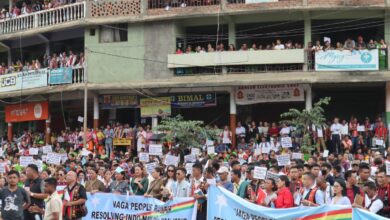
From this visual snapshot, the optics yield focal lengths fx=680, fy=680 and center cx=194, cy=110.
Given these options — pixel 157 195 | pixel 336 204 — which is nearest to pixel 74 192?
pixel 157 195

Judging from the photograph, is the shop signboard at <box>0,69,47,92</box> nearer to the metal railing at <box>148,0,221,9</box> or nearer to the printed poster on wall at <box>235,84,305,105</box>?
the metal railing at <box>148,0,221,9</box>

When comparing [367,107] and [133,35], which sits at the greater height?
[133,35]

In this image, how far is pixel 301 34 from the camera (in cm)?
2741

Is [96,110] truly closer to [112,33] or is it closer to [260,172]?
[112,33]

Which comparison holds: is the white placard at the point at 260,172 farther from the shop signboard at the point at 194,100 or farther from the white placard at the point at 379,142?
the shop signboard at the point at 194,100

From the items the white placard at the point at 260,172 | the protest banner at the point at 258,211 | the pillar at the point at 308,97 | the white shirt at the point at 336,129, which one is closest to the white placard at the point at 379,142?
the white shirt at the point at 336,129

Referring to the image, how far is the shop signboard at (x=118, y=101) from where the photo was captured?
28.5 metres

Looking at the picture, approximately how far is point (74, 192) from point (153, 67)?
16.7m

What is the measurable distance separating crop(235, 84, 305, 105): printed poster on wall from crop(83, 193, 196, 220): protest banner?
14.3 metres

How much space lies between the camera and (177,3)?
2747 cm

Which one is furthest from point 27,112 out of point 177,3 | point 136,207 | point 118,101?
point 136,207

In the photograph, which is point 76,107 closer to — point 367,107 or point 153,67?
point 153,67

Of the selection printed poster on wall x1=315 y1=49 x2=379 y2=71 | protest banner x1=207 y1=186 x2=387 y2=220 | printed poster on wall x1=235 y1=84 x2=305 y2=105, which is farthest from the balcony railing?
protest banner x1=207 y1=186 x2=387 y2=220

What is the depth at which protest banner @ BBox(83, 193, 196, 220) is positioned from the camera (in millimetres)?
11672
